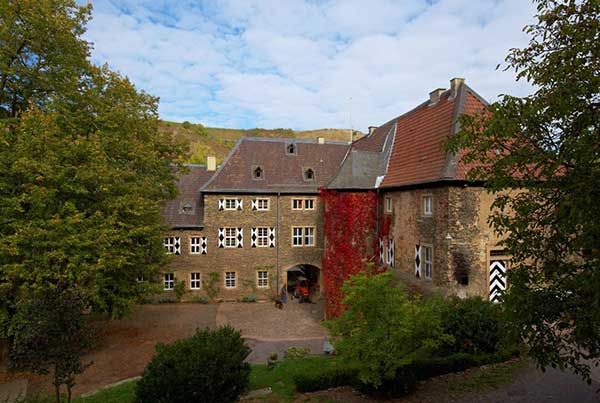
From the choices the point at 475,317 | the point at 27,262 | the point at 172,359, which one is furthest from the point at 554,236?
the point at 27,262

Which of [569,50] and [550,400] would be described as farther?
[550,400]

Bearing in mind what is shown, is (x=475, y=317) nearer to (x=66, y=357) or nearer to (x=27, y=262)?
(x=66, y=357)

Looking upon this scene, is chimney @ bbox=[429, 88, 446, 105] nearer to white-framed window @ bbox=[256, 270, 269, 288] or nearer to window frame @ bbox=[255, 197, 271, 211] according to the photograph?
window frame @ bbox=[255, 197, 271, 211]

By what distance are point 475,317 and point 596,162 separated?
23.5 feet

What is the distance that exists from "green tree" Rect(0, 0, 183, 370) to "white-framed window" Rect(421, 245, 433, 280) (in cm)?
1083

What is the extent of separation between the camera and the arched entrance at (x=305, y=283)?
24.4 metres

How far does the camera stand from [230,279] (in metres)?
23.5

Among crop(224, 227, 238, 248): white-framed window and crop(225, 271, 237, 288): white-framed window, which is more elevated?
crop(224, 227, 238, 248): white-framed window

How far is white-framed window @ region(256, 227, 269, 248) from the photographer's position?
23672 mm

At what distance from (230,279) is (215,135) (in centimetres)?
7622

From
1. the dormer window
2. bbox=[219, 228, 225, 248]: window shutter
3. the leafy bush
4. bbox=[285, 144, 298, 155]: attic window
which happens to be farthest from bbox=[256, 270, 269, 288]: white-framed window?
the leafy bush

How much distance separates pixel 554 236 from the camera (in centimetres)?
424

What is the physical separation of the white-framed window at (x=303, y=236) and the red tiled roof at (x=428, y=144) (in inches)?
328

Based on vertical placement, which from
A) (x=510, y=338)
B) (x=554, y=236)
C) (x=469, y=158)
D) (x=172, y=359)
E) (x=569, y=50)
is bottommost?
(x=172, y=359)
